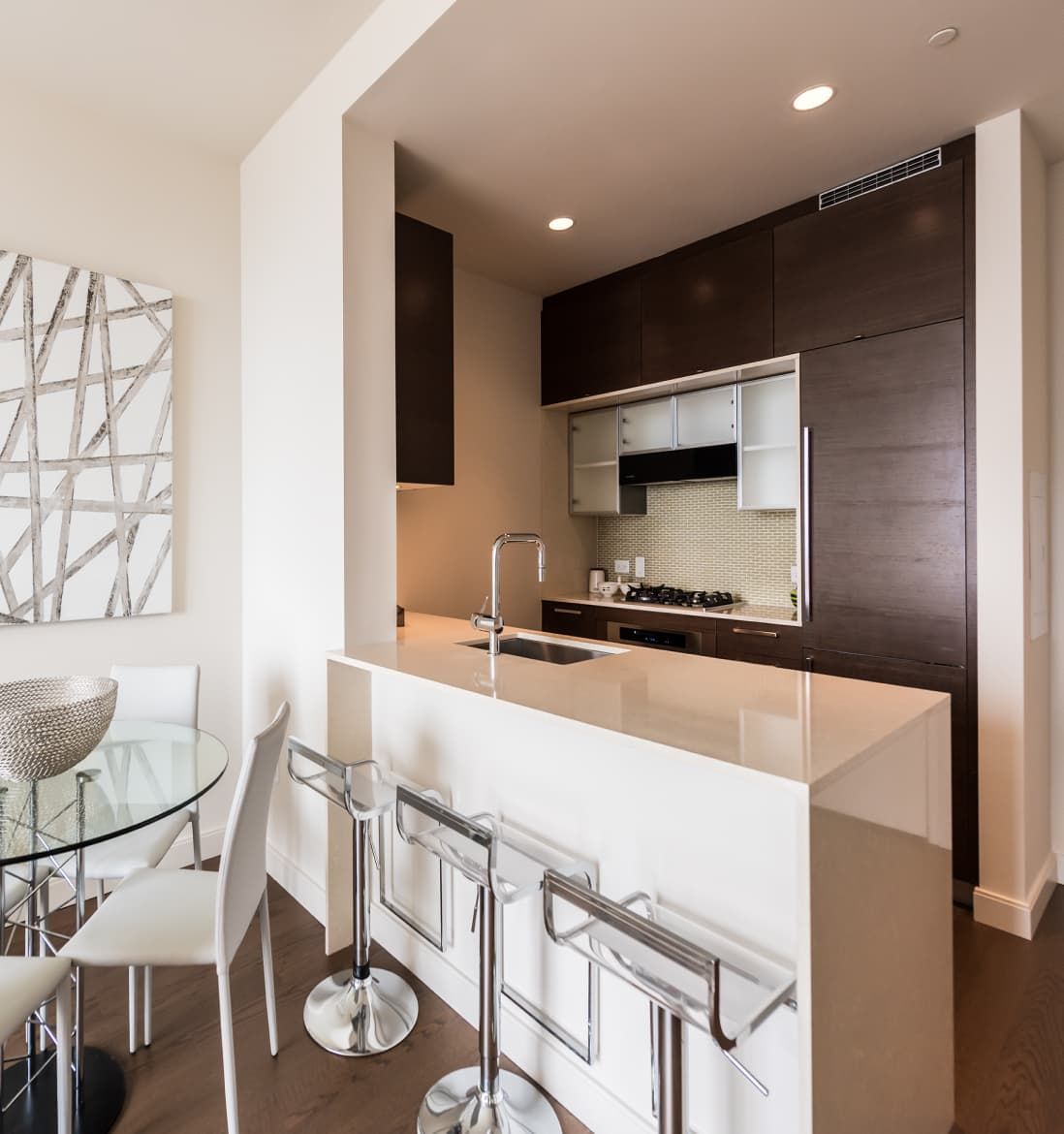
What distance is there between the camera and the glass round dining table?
1527 millimetres

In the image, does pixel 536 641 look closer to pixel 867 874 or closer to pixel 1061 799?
pixel 867 874

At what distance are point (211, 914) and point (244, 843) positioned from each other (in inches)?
9.7

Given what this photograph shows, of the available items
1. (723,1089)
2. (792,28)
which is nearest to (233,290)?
(792,28)

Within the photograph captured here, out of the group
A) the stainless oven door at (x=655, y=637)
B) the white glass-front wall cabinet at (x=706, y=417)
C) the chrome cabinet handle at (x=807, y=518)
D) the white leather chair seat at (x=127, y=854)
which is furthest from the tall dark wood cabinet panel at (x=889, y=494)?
the white leather chair seat at (x=127, y=854)

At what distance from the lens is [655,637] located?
12.3ft

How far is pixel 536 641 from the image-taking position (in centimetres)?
262

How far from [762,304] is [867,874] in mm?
2705

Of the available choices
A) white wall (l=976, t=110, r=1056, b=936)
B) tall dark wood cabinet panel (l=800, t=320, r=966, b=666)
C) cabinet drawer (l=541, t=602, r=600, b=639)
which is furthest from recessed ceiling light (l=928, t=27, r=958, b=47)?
cabinet drawer (l=541, t=602, r=600, b=639)

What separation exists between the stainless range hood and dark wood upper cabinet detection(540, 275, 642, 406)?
442 mm

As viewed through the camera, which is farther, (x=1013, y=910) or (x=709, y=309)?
(x=709, y=309)

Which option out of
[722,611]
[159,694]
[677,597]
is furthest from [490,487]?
[159,694]

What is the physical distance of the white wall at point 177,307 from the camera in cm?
255

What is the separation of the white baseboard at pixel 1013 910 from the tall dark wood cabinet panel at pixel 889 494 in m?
0.87

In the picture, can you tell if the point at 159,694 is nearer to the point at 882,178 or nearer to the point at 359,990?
the point at 359,990
